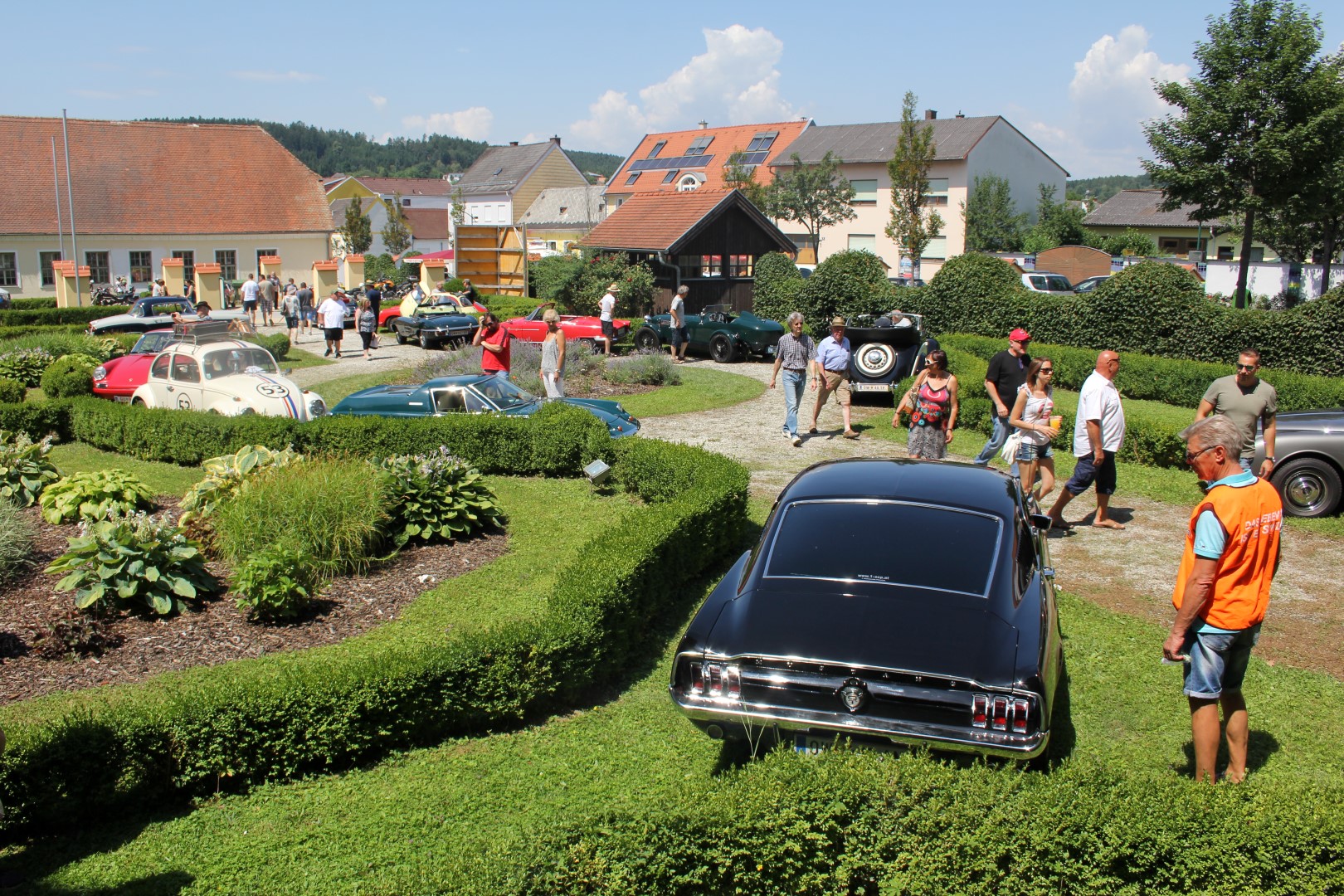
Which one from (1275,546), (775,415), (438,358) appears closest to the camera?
(1275,546)

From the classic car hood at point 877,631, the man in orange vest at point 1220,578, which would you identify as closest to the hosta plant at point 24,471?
the classic car hood at point 877,631

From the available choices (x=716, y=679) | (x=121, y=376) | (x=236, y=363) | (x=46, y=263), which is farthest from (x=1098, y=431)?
(x=46, y=263)

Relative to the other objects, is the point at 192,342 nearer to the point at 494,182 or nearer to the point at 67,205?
the point at 67,205

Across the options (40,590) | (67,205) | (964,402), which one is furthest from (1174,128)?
(67,205)

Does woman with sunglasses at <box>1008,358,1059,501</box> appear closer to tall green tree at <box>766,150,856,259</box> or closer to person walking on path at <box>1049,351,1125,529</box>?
person walking on path at <box>1049,351,1125,529</box>

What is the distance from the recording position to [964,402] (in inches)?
631

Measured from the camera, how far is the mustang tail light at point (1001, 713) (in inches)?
187

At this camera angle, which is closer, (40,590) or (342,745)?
(342,745)

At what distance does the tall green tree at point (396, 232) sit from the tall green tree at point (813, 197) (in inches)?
1082

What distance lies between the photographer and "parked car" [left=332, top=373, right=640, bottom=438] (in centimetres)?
1366

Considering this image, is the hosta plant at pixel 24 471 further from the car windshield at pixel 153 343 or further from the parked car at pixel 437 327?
the parked car at pixel 437 327

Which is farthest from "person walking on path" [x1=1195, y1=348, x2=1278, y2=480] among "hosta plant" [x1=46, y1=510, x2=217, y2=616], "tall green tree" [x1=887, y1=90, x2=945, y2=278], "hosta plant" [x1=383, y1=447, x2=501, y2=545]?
"tall green tree" [x1=887, y1=90, x2=945, y2=278]

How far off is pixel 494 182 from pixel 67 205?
4480cm

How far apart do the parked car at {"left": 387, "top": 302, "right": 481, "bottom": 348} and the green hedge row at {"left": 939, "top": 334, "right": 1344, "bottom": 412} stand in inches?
504
